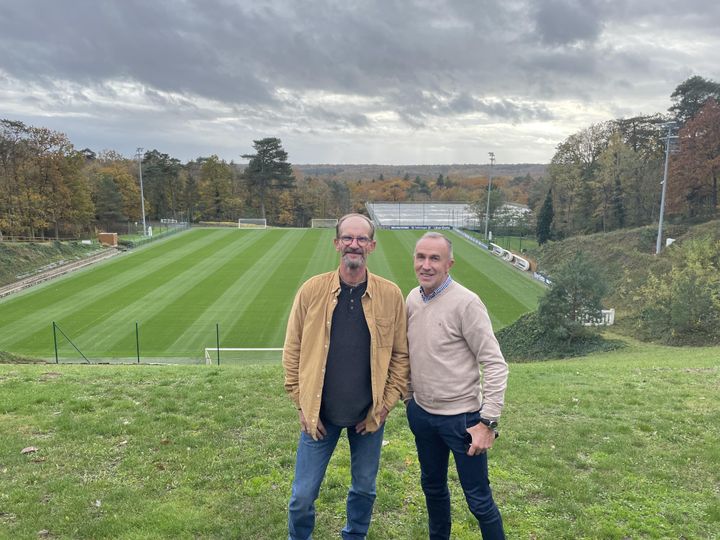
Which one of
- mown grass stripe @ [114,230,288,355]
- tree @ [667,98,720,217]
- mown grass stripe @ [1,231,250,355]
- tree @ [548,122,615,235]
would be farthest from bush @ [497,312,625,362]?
tree @ [548,122,615,235]

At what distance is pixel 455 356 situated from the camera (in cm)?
303

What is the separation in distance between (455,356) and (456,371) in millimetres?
91

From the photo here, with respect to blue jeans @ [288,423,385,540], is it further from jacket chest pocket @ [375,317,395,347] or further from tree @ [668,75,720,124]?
tree @ [668,75,720,124]

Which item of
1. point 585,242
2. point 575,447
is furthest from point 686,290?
point 585,242

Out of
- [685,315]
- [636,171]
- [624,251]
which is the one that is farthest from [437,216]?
[685,315]

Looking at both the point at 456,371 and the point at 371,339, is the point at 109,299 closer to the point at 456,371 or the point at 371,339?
the point at 371,339

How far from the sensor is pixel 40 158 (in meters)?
43.7

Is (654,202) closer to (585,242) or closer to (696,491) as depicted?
(585,242)

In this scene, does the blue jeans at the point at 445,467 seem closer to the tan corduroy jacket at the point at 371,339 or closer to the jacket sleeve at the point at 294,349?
the tan corduroy jacket at the point at 371,339

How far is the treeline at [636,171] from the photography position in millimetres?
33219

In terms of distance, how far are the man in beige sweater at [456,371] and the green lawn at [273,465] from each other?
963mm

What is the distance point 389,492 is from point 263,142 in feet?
259

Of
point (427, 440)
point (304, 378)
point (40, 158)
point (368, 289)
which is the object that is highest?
point (40, 158)

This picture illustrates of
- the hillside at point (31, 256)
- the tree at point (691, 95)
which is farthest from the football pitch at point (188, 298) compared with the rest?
the tree at point (691, 95)
